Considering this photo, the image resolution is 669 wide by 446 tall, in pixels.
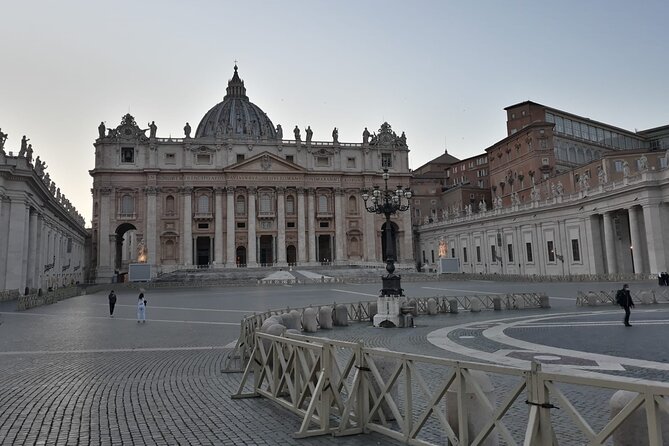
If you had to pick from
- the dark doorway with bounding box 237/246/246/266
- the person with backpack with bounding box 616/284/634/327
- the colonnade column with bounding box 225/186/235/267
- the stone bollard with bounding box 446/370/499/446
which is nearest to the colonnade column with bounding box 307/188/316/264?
the dark doorway with bounding box 237/246/246/266

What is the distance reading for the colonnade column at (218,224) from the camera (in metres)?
66.6

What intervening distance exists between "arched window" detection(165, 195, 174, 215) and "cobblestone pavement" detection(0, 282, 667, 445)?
4963 cm

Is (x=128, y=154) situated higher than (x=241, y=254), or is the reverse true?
(x=128, y=154)

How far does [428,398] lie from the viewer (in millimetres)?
4688

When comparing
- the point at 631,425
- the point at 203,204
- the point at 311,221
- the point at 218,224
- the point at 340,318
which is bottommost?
the point at 340,318

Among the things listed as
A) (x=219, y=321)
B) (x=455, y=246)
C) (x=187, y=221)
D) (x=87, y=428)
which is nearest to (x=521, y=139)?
(x=455, y=246)

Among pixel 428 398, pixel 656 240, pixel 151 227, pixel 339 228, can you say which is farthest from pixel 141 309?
pixel 339 228

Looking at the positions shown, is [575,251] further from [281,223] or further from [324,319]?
[281,223]

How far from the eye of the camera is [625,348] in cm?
1063

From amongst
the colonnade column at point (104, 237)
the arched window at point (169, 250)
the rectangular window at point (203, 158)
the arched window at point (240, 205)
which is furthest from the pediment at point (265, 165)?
the colonnade column at point (104, 237)

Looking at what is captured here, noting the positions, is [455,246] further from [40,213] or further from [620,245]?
[40,213]

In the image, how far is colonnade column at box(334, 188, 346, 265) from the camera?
70625 millimetres

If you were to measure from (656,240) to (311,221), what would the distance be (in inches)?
1731

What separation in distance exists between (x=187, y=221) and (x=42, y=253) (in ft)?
85.8
